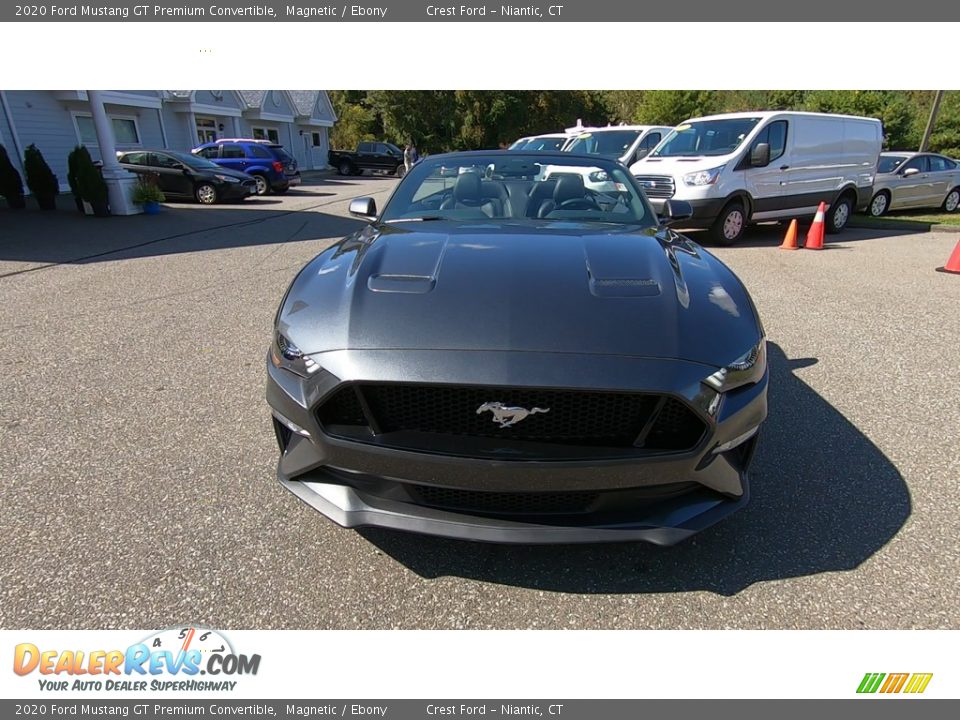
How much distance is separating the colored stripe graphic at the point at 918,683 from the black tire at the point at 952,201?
17.0 metres

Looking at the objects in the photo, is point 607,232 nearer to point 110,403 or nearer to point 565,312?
point 565,312

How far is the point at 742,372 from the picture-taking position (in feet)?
6.15

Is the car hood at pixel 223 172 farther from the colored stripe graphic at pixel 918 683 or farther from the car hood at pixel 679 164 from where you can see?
the colored stripe graphic at pixel 918 683

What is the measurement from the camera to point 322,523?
2264 millimetres

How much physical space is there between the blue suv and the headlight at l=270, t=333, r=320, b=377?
1750cm

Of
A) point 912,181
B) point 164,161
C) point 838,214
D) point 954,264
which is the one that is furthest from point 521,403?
point 164,161

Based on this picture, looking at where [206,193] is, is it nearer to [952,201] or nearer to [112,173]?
[112,173]

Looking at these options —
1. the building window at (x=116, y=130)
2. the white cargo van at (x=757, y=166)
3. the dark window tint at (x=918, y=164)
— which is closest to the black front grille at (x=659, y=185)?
the white cargo van at (x=757, y=166)

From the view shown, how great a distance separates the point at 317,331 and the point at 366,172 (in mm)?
30612

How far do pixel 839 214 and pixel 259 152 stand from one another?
55.3 ft

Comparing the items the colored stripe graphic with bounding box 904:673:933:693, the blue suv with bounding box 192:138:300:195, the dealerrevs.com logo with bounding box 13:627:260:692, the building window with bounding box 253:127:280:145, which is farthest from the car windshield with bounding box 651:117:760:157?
the building window with bounding box 253:127:280:145

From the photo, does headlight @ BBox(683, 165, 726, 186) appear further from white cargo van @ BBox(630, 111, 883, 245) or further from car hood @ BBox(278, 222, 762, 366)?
car hood @ BBox(278, 222, 762, 366)

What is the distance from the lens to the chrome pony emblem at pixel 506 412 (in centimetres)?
172

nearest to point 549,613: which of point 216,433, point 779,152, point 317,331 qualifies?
point 317,331
